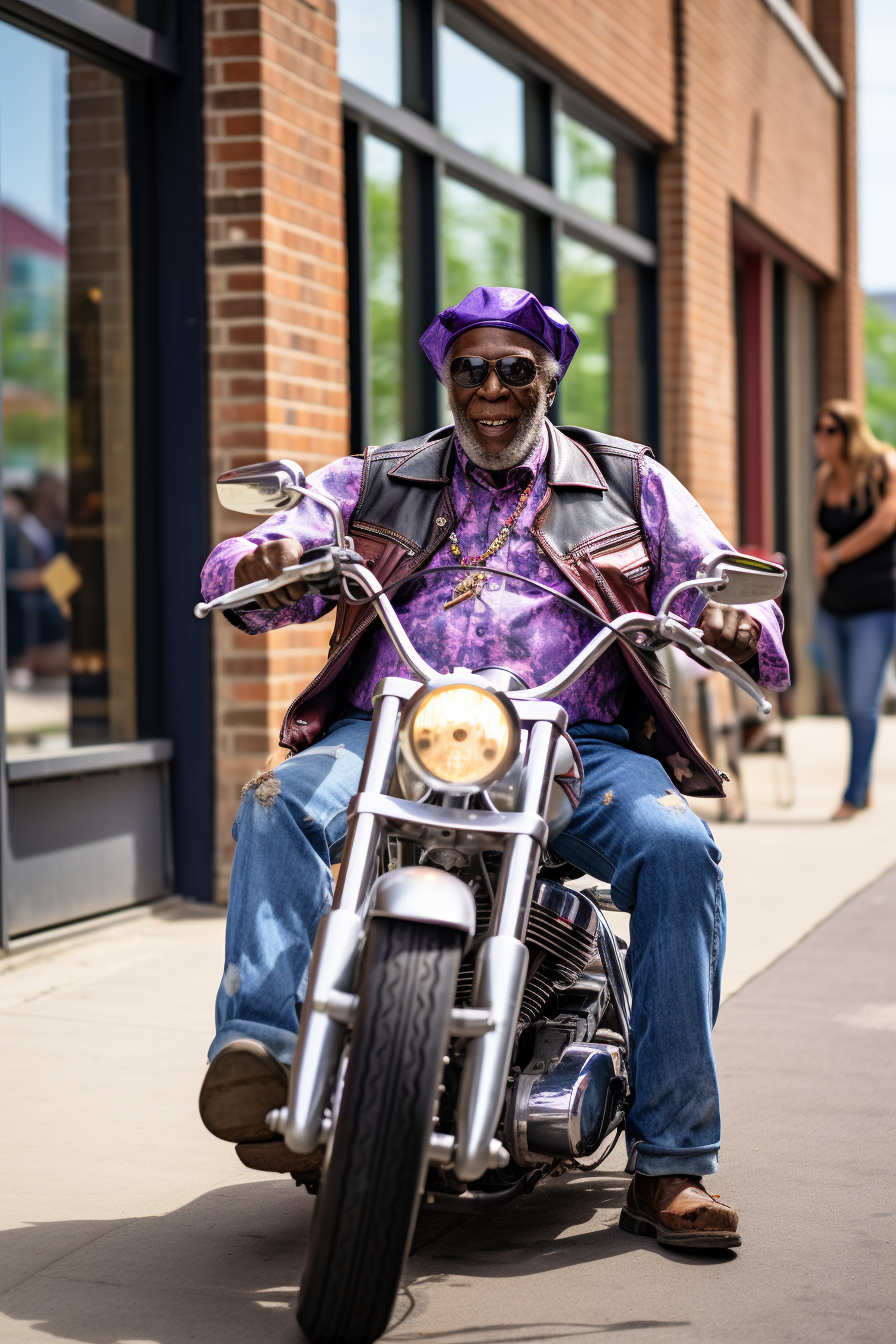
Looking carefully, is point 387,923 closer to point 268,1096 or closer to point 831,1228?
point 268,1096

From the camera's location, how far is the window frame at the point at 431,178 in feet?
24.2

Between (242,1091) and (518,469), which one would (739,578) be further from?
(242,1091)

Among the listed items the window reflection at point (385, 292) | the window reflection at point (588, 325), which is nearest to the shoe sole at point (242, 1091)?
the window reflection at point (385, 292)

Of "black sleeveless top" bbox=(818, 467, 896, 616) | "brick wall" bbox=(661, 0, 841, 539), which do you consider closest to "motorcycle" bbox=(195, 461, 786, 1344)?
"black sleeveless top" bbox=(818, 467, 896, 616)

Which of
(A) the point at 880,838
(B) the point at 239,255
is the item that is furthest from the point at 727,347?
(B) the point at 239,255

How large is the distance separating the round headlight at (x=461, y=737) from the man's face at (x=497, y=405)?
911mm

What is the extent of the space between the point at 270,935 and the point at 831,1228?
4.14ft

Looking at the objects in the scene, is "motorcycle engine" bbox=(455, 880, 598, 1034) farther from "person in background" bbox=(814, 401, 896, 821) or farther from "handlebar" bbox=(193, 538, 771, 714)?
"person in background" bbox=(814, 401, 896, 821)

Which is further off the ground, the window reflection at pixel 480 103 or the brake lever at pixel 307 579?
the window reflection at pixel 480 103

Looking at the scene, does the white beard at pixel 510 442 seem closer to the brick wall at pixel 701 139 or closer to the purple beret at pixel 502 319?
the purple beret at pixel 502 319

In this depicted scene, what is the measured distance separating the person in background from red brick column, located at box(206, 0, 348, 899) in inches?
143

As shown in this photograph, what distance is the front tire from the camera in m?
2.56

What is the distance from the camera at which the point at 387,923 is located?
2.67m

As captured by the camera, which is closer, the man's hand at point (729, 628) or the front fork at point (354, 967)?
the front fork at point (354, 967)
